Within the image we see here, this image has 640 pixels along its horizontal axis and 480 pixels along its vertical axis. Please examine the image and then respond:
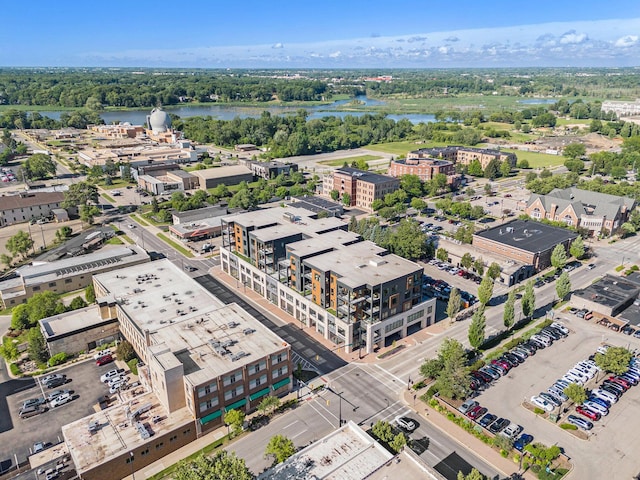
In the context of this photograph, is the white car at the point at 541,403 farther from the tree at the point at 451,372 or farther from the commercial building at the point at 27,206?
the commercial building at the point at 27,206

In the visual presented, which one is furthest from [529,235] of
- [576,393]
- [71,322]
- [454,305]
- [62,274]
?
[62,274]

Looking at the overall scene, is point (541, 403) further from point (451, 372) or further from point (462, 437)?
point (462, 437)

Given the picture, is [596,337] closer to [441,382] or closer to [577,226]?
[441,382]

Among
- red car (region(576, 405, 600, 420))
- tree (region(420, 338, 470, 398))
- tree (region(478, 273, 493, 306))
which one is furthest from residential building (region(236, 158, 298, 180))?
red car (region(576, 405, 600, 420))

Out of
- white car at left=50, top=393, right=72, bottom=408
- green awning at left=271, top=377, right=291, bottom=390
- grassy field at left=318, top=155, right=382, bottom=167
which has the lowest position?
white car at left=50, top=393, right=72, bottom=408

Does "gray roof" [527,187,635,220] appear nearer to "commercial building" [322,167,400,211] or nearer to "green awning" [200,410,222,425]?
"commercial building" [322,167,400,211]

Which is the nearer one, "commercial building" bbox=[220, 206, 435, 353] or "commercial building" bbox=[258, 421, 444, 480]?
"commercial building" bbox=[258, 421, 444, 480]

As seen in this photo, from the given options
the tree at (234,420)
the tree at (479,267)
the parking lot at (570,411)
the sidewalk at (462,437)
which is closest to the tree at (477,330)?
the parking lot at (570,411)
